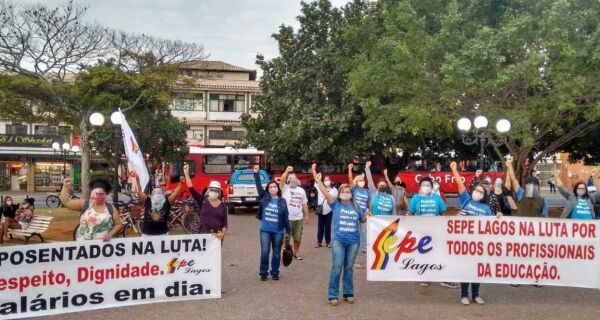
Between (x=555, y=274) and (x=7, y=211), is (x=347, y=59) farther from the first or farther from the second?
(x=555, y=274)

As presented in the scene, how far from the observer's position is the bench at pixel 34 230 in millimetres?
13383

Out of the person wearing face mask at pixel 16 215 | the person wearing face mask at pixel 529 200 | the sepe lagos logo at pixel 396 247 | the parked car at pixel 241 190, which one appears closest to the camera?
the sepe lagos logo at pixel 396 247

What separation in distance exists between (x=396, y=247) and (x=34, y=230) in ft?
31.3

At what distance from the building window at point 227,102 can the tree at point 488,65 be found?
3091 centimetres

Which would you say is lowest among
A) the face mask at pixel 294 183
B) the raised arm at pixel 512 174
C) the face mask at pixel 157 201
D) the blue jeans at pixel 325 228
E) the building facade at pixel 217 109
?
the blue jeans at pixel 325 228

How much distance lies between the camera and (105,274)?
696 cm

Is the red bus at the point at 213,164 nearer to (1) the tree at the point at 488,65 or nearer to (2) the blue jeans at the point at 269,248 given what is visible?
(1) the tree at the point at 488,65

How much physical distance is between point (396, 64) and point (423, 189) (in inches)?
447

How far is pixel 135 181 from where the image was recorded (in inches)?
322

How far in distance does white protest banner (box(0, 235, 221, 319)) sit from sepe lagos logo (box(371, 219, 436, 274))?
87.4 inches

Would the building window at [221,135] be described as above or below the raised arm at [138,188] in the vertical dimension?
above

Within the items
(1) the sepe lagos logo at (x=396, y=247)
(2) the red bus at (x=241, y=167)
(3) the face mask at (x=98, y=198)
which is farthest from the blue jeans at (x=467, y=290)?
(2) the red bus at (x=241, y=167)

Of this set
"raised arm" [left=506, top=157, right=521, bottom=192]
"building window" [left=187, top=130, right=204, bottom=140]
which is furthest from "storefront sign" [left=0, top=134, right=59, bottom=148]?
"raised arm" [left=506, top=157, right=521, bottom=192]

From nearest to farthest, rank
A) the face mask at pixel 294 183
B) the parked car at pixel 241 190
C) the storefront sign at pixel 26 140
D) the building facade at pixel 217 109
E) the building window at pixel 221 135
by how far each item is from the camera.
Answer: the face mask at pixel 294 183 < the parked car at pixel 241 190 < the storefront sign at pixel 26 140 < the building facade at pixel 217 109 < the building window at pixel 221 135
